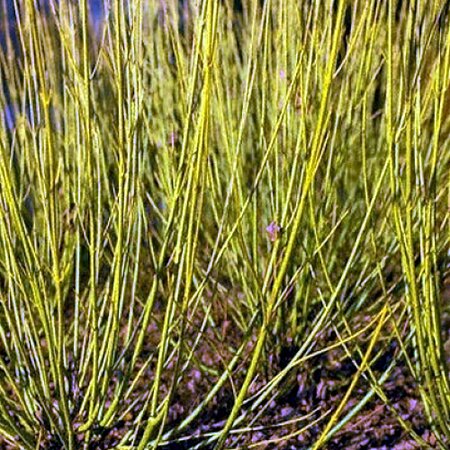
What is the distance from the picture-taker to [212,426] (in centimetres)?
207

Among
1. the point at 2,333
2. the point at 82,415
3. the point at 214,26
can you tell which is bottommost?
the point at 82,415

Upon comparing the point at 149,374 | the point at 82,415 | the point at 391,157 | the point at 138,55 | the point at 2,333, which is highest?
the point at 138,55

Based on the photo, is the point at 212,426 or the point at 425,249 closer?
the point at 425,249

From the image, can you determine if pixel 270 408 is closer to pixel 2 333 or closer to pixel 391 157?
pixel 2 333

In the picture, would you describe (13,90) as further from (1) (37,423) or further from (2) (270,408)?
(2) (270,408)

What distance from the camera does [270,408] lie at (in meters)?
2.19

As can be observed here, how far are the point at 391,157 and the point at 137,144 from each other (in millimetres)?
527

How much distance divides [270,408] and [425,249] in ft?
2.71

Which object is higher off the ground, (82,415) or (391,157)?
(391,157)

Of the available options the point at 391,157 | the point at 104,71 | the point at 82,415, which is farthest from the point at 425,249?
the point at 104,71

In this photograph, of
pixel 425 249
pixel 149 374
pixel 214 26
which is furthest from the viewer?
pixel 149 374

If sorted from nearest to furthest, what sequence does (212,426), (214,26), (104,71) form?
(214,26) < (212,426) < (104,71)

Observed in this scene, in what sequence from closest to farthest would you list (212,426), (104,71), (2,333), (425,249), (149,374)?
(425,249) < (2,333) < (212,426) < (149,374) < (104,71)

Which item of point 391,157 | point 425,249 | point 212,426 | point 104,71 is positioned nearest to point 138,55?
point 391,157
